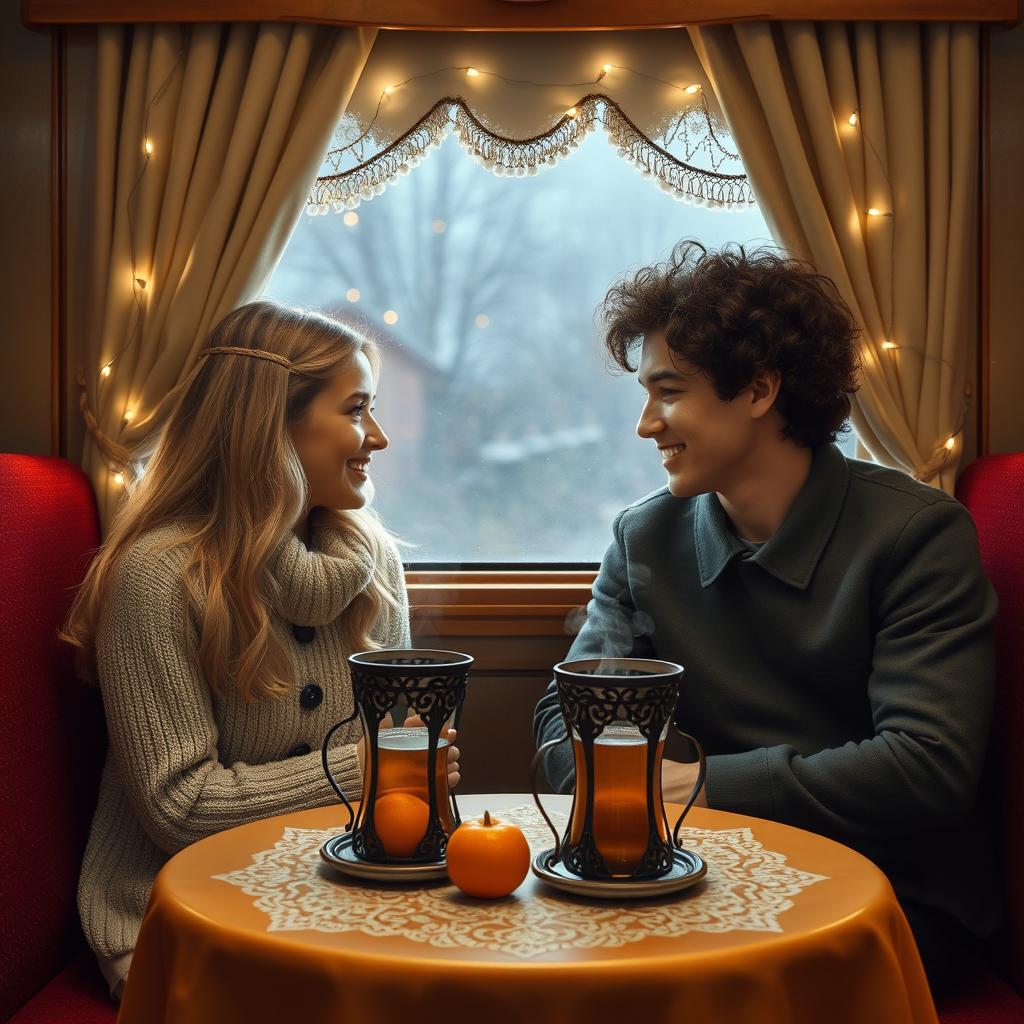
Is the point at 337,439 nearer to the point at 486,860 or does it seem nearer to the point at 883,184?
the point at 486,860

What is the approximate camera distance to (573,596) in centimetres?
273

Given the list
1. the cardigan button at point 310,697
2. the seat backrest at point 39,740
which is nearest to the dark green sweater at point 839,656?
the cardigan button at point 310,697

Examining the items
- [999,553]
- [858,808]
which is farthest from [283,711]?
[999,553]

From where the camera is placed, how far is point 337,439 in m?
2.19

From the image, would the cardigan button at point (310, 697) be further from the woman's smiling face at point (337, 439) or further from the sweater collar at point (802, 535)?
the sweater collar at point (802, 535)

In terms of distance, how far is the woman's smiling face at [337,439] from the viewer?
218cm

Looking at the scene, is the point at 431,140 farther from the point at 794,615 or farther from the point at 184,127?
the point at 794,615

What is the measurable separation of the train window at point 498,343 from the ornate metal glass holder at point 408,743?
1.58m

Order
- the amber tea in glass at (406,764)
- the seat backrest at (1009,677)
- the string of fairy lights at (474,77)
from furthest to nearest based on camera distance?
the string of fairy lights at (474,77) → the seat backrest at (1009,677) → the amber tea in glass at (406,764)

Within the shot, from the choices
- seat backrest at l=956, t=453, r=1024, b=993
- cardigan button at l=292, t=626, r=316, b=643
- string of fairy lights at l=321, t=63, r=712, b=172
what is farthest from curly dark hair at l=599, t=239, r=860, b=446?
cardigan button at l=292, t=626, r=316, b=643

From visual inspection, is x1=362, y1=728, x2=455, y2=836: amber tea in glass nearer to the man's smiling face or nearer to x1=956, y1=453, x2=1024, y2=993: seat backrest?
the man's smiling face

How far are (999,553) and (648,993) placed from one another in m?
1.40

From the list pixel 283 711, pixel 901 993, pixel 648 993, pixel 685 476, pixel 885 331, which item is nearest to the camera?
pixel 648 993

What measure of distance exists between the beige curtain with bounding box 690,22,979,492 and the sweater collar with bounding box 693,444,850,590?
20.7 inches
